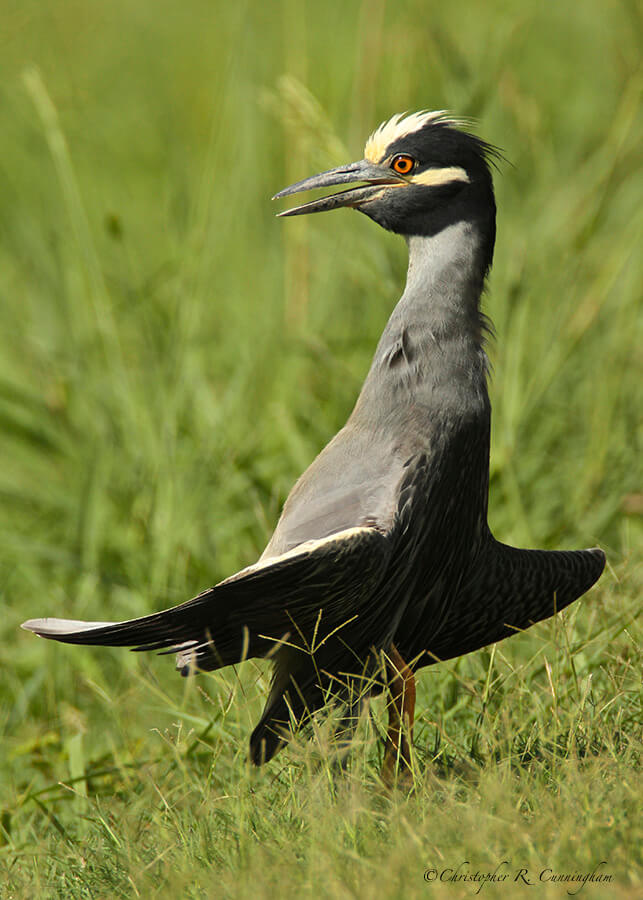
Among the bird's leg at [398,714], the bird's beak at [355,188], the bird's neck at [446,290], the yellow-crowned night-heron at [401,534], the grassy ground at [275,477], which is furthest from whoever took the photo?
the bird's beak at [355,188]

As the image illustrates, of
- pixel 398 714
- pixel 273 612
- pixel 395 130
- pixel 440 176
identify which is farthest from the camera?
pixel 395 130

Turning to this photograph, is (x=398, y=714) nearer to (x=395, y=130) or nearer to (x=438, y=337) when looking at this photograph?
(x=438, y=337)

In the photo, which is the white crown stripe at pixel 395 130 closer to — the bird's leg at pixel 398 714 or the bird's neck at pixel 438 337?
the bird's neck at pixel 438 337

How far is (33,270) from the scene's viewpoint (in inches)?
217

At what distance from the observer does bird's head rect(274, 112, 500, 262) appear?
2879mm

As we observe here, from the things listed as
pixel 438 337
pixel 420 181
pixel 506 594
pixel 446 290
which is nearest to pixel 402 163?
pixel 420 181

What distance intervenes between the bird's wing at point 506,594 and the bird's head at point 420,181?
32.6 inches

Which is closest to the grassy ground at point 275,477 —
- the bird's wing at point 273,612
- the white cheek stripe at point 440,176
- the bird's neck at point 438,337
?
the bird's wing at point 273,612

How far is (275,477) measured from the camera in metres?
4.55

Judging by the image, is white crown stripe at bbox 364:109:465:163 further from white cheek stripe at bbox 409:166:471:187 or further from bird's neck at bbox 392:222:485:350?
bird's neck at bbox 392:222:485:350

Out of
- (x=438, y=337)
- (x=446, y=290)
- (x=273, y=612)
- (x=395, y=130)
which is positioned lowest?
(x=273, y=612)

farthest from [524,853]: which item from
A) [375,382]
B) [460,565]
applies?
[375,382]

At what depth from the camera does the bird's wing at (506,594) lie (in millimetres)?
2887

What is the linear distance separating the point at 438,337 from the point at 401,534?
0.51 m
